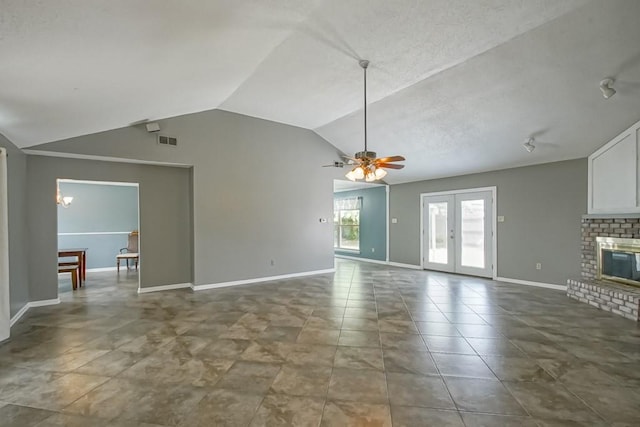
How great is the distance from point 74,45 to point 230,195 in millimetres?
4115

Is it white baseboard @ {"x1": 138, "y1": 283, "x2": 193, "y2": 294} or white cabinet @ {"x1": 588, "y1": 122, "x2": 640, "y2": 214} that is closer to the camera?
white cabinet @ {"x1": 588, "y1": 122, "x2": 640, "y2": 214}

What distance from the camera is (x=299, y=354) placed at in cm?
306

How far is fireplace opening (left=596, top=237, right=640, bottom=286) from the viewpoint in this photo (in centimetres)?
454

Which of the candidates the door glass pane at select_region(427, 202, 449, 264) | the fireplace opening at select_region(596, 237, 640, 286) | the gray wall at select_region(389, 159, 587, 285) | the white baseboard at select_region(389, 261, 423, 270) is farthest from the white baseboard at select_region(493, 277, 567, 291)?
the white baseboard at select_region(389, 261, 423, 270)

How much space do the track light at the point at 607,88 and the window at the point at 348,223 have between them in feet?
22.2

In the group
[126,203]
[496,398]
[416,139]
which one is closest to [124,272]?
[126,203]

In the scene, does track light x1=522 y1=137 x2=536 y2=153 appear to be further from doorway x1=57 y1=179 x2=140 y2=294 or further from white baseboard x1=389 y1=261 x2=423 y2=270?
doorway x1=57 y1=179 x2=140 y2=294

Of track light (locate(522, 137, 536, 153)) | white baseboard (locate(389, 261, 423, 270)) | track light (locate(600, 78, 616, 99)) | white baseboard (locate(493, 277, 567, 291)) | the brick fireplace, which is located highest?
track light (locate(600, 78, 616, 99))

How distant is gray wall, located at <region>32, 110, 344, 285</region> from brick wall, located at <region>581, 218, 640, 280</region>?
4.96 meters

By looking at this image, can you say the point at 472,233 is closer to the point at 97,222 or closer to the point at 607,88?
the point at 607,88

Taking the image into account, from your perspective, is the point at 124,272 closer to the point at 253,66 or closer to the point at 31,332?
the point at 31,332

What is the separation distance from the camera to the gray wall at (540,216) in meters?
5.56

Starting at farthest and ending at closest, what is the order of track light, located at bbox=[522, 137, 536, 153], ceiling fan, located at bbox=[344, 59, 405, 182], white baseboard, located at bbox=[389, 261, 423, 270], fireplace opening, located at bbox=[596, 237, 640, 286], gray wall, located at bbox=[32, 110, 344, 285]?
Answer: white baseboard, located at bbox=[389, 261, 423, 270] < gray wall, located at bbox=[32, 110, 344, 285] < track light, located at bbox=[522, 137, 536, 153] < fireplace opening, located at bbox=[596, 237, 640, 286] < ceiling fan, located at bbox=[344, 59, 405, 182]

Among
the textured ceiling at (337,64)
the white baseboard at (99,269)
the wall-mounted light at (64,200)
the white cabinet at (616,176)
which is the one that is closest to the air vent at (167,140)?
the textured ceiling at (337,64)
